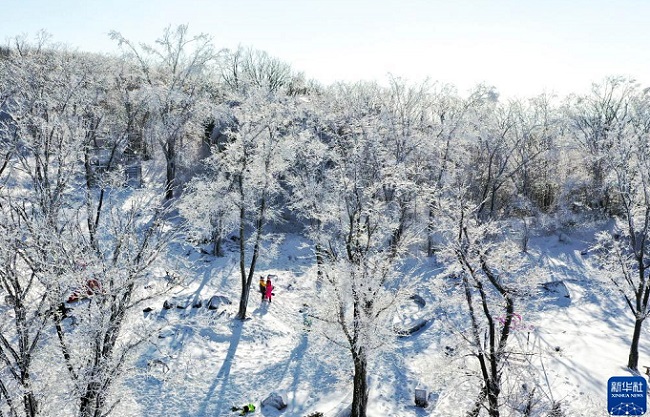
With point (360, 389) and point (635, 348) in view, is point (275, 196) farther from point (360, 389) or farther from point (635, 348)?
point (635, 348)

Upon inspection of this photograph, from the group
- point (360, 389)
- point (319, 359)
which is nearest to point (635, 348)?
point (360, 389)

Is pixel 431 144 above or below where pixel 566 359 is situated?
above

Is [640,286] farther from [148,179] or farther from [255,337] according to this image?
[148,179]

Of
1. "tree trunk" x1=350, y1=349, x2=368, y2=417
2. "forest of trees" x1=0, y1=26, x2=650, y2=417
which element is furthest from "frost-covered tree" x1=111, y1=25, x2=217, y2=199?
"tree trunk" x1=350, y1=349, x2=368, y2=417

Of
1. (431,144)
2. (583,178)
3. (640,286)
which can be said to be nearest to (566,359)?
(640,286)

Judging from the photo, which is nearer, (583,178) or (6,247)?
(6,247)

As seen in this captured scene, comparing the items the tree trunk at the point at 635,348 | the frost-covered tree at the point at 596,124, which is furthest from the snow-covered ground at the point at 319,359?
the frost-covered tree at the point at 596,124
